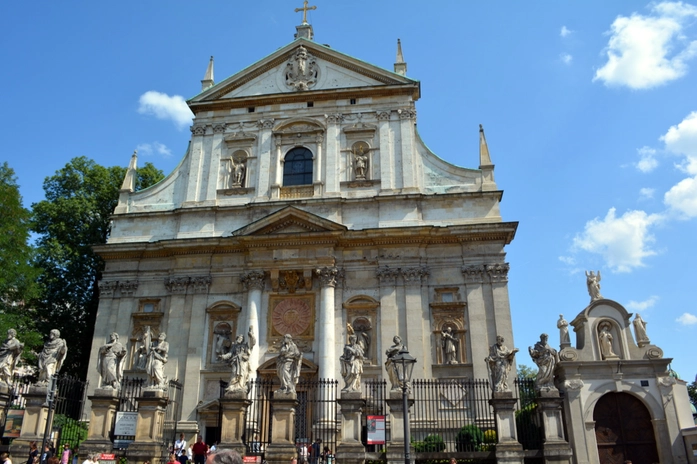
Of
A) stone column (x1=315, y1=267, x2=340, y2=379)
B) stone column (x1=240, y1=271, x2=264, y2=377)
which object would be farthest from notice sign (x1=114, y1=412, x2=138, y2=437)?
stone column (x1=315, y1=267, x2=340, y2=379)

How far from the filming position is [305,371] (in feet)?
71.9

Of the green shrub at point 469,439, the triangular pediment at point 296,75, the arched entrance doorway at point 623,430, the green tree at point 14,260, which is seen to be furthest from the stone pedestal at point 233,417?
the triangular pediment at point 296,75

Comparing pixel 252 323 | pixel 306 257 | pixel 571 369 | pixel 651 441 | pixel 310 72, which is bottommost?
pixel 651 441

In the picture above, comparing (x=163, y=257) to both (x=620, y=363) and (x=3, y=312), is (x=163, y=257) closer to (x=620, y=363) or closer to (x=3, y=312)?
(x=3, y=312)

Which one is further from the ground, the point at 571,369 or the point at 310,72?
the point at 310,72

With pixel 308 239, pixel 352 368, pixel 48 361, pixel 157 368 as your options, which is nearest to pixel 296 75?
pixel 308 239

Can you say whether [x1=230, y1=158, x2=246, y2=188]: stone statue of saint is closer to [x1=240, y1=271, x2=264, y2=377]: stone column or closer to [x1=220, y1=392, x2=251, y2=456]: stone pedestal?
[x1=240, y1=271, x2=264, y2=377]: stone column

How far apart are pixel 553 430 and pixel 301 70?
63.4ft

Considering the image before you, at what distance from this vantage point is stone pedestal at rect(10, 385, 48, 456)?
1491 centimetres

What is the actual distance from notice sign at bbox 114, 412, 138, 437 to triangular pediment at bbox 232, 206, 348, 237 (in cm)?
952

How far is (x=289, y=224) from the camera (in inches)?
933

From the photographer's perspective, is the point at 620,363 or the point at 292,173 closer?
the point at 620,363

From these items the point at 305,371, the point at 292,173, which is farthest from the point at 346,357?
the point at 292,173

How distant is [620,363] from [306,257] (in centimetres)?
1193
